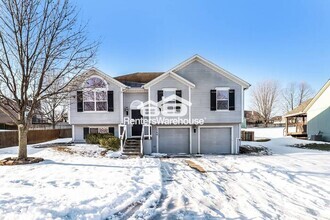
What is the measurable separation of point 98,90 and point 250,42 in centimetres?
1280

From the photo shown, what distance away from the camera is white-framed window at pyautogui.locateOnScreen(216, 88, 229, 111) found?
52.5 ft

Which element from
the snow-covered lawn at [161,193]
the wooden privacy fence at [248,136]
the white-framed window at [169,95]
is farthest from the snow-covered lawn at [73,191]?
the wooden privacy fence at [248,136]

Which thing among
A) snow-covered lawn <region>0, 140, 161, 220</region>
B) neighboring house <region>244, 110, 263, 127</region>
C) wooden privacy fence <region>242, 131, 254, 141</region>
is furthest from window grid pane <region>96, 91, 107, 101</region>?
neighboring house <region>244, 110, 263, 127</region>

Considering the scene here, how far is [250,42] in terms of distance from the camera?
58.4ft

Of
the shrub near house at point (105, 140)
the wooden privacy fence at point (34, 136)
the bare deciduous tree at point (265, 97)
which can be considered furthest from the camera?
the bare deciduous tree at point (265, 97)

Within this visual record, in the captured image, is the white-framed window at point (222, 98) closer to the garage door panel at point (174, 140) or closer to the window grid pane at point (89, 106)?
the garage door panel at point (174, 140)

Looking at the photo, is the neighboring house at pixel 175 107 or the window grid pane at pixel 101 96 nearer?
the neighboring house at pixel 175 107

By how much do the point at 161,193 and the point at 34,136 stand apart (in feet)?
64.5

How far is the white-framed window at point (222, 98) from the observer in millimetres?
16016

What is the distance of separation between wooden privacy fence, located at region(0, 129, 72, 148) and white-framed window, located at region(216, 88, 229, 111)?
16.7 metres

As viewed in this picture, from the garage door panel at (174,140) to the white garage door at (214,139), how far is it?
118 centimetres

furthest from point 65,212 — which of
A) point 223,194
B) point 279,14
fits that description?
point 279,14

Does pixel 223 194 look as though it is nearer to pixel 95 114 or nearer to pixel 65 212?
pixel 65 212

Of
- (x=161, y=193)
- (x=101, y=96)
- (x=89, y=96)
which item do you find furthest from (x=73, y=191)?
(x=89, y=96)
